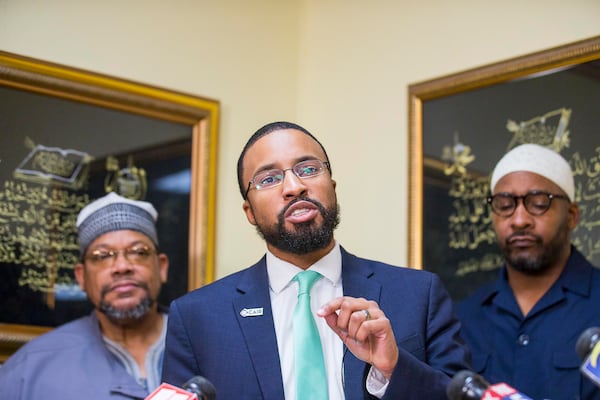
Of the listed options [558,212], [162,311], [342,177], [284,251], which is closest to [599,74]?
[558,212]

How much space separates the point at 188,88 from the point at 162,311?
110 centimetres

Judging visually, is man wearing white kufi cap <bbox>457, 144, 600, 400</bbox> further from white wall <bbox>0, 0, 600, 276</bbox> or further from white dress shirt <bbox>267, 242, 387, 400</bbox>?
white dress shirt <bbox>267, 242, 387, 400</bbox>

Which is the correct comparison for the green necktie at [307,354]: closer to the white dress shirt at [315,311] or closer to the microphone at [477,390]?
the white dress shirt at [315,311]

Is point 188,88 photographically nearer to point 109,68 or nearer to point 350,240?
point 109,68

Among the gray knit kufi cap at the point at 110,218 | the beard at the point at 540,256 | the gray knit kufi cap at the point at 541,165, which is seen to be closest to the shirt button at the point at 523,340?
the beard at the point at 540,256

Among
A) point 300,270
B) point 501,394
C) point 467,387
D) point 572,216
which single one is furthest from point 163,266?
point 501,394

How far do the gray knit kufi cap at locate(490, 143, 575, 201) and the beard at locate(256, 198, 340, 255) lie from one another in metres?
1.17

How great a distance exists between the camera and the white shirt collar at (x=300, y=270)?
2.69 m

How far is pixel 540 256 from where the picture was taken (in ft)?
11.3

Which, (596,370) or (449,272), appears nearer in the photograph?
(596,370)

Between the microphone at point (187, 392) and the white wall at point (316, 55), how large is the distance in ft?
7.47

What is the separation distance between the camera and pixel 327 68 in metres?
4.61

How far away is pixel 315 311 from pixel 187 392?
0.79 m

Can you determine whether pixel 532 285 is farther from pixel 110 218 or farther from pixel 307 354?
pixel 110 218
